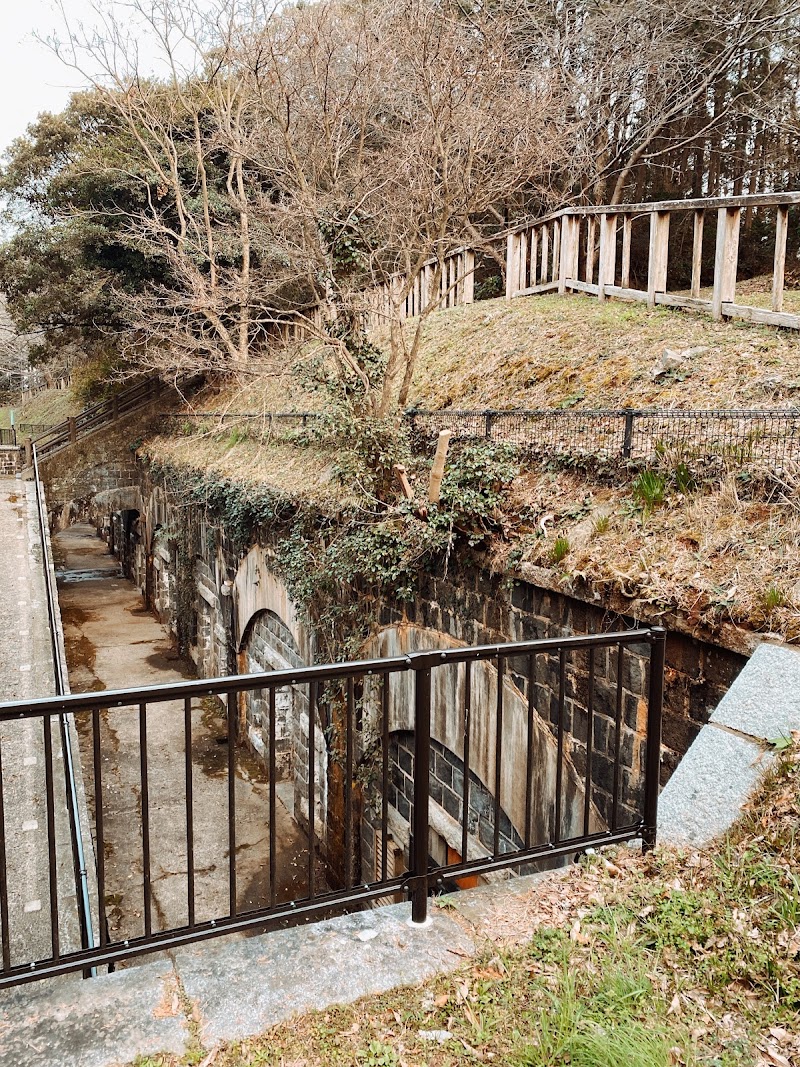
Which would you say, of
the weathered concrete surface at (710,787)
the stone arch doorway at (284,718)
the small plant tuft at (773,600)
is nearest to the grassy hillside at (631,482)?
the small plant tuft at (773,600)

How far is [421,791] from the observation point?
276cm

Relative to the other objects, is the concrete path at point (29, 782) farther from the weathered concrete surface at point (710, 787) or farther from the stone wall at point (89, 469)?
the stone wall at point (89, 469)

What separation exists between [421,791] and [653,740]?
104cm

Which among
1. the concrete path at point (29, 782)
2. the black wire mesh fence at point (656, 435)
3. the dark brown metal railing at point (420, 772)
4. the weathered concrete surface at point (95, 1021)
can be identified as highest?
the black wire mesh fence at point (656, 435)

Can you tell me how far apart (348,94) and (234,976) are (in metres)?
9.09

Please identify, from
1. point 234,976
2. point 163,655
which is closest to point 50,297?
point 163,655

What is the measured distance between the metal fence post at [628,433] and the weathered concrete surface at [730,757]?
94.2 inches

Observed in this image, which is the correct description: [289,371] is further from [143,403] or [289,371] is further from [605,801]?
[143,403]

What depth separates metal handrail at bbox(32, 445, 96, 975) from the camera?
13.2ft

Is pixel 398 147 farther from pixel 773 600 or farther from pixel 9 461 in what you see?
pixel 9 461

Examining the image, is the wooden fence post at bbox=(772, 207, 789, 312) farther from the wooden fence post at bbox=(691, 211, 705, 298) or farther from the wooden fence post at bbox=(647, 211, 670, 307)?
the wooden fence post at bbox=(647, 211, 670, 307)

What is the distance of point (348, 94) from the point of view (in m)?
8.80

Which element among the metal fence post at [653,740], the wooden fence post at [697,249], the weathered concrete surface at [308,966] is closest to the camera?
the weathered concrete surface at [308,966]

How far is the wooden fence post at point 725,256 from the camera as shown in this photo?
784 centimetres
